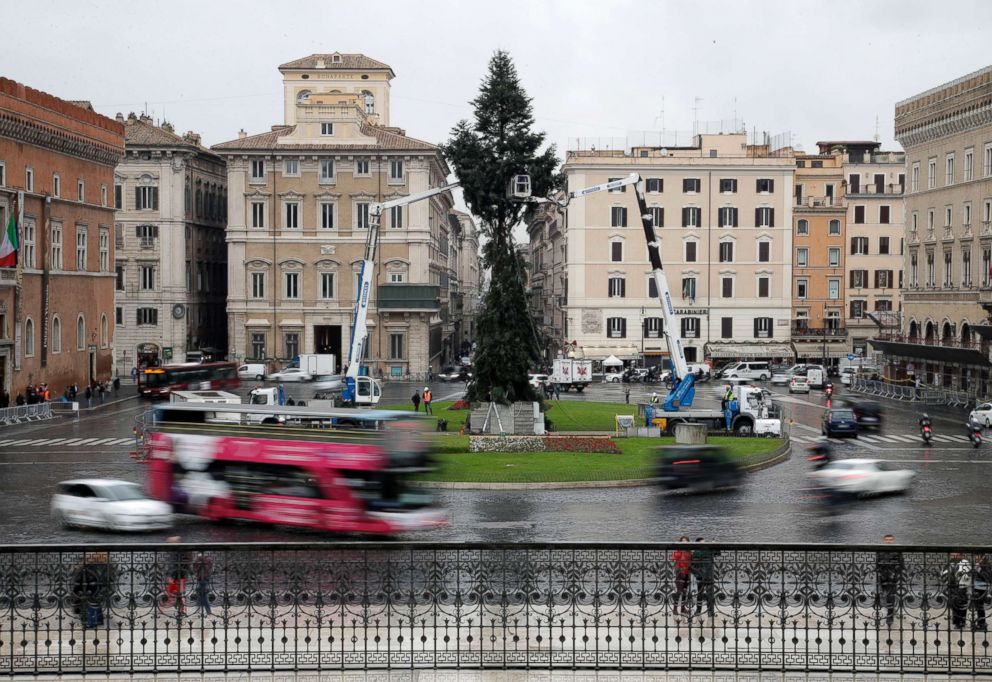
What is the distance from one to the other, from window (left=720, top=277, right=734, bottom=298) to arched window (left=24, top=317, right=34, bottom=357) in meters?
47.2

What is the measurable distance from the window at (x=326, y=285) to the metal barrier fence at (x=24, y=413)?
28.0 m

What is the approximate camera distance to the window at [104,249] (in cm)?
7206

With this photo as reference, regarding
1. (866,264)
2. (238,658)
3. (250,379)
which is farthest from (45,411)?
(866,264)

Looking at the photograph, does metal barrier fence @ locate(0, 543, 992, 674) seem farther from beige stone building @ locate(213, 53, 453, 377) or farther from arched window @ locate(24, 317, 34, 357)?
beige stone building @ locate(213, 53, 453, 377)

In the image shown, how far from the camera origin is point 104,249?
72.7 metres

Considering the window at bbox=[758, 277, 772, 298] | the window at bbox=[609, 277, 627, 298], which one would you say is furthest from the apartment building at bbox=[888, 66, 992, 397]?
the window at bbox=[609, 277, 627, 298]

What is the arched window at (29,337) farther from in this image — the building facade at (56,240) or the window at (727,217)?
the window at (727,217)

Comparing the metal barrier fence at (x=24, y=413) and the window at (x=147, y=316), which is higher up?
the window at (x=147, y=316)

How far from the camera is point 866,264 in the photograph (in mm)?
92750

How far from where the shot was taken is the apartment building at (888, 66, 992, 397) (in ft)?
208

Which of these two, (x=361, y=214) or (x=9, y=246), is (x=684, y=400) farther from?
(x=361, y=214)

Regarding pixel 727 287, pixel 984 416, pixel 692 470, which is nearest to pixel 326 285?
pixel 727 287

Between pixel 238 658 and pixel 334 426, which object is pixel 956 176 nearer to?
pixel 334 426

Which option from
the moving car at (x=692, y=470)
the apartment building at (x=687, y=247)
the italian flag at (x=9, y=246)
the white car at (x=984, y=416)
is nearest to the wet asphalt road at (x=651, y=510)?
the moving car at (x=692, y=470)
